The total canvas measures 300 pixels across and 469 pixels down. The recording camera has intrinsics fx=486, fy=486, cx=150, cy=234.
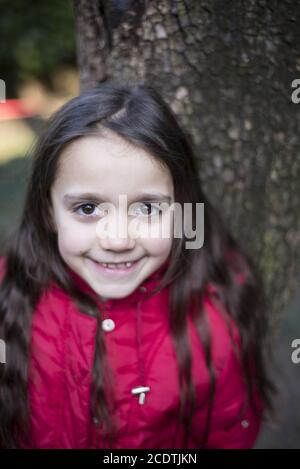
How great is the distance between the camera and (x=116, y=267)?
1.48m

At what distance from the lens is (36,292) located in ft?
5.55

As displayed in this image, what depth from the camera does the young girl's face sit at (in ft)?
4.44

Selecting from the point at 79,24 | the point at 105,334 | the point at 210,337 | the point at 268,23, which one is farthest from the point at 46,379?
the point at 268,23

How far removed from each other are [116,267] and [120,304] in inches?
7.6

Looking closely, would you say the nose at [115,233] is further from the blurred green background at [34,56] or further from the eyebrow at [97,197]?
the blurred green background at [34,56]

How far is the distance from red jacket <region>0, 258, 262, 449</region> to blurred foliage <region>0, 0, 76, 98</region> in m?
4.01

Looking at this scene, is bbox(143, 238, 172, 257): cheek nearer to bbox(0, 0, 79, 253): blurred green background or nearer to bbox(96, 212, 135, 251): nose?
bbox(96, 212, 135, 251): nose

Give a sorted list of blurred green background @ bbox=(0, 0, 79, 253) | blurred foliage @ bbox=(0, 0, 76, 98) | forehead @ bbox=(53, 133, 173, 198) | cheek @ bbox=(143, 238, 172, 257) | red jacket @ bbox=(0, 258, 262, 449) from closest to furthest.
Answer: forehead @ bbox=(53, 133, 173, 198) → cheek @ bbox=(143, 238, 172, 257) → red jacket @ bbox=(0, 258, 262, 449) → blurred green background @ bbox=(0, 0, 79, 253) → blurred foliage @ bbox=(0, 0, 76, 98)

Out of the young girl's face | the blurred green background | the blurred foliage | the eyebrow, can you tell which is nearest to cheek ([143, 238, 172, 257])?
the young girl's face

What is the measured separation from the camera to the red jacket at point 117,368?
1609mm

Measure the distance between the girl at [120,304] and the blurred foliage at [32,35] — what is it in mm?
3797

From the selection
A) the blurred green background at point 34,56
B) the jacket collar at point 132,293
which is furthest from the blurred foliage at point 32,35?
the jacket collar at point 132,293

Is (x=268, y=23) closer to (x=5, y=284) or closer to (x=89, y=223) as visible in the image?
(x=89, y=223)

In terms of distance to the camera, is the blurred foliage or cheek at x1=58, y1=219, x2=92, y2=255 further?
the blurred foliage
